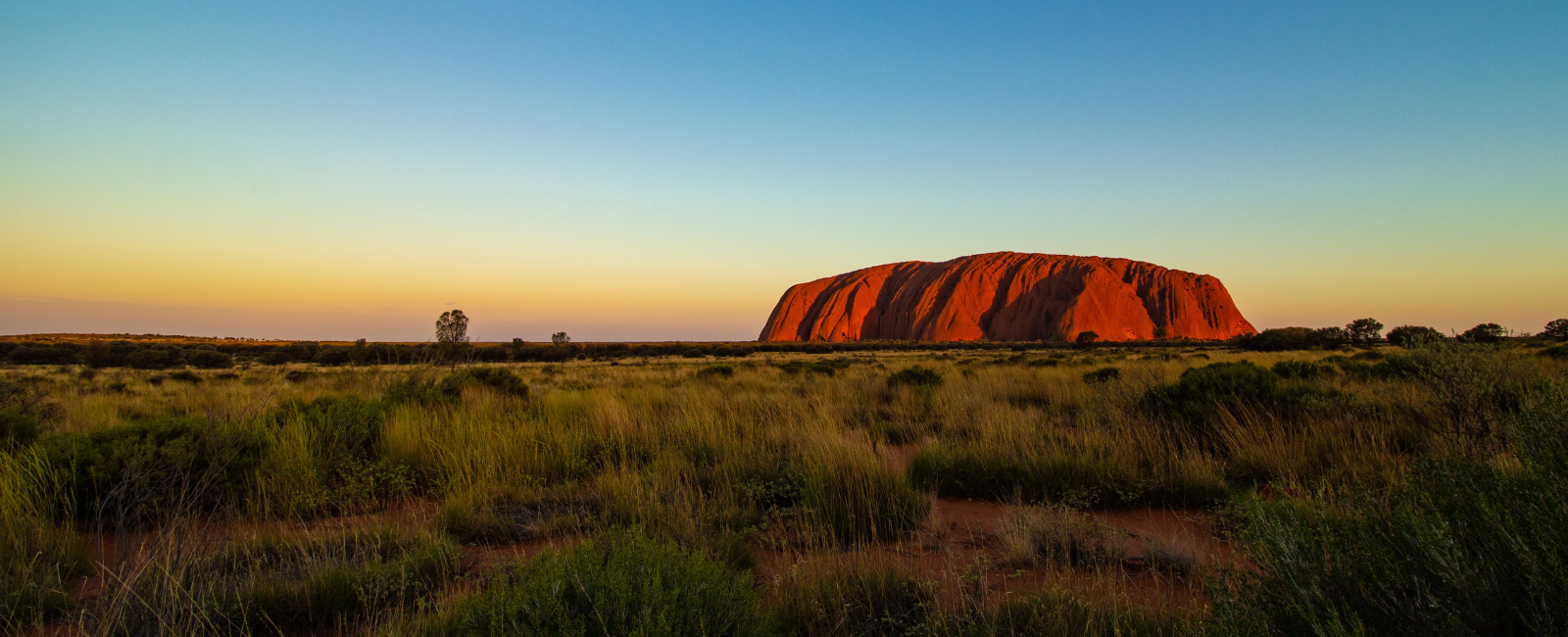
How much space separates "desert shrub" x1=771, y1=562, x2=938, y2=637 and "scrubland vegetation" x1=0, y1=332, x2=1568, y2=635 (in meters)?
0.01

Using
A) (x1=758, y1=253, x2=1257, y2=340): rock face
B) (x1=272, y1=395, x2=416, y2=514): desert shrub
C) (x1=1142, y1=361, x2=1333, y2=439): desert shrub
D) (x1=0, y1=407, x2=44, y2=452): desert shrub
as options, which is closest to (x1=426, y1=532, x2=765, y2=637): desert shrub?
(x1=272, y1=395, x2=416, y2=514): desert shrub

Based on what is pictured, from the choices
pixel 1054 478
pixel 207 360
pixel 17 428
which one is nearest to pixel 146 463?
pixel 17 428

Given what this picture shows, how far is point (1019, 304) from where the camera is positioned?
77.9m

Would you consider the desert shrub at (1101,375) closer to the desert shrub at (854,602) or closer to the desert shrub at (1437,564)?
the desert shrub at (854,602)

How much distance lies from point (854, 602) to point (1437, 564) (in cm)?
182

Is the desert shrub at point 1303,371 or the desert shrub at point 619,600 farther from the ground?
the desert shrub at point 1303,371

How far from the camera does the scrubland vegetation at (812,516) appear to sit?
171 centimetres

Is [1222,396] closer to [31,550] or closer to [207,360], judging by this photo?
[31,550]

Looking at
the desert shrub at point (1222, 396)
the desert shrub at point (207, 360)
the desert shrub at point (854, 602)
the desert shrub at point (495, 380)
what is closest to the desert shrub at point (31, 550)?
the desert shrub at point (854, 602)

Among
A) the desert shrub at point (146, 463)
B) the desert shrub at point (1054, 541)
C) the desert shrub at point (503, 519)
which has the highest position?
the desert shrub at point (146, 463)

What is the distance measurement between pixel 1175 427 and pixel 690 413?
5438mm

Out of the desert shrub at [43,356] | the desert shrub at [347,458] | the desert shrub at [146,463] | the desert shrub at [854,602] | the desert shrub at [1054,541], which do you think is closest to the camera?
the desert shrub at [854,602]

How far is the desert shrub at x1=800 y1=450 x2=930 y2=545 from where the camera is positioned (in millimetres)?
3840

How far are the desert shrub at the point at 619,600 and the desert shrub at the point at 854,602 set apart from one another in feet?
1.64
